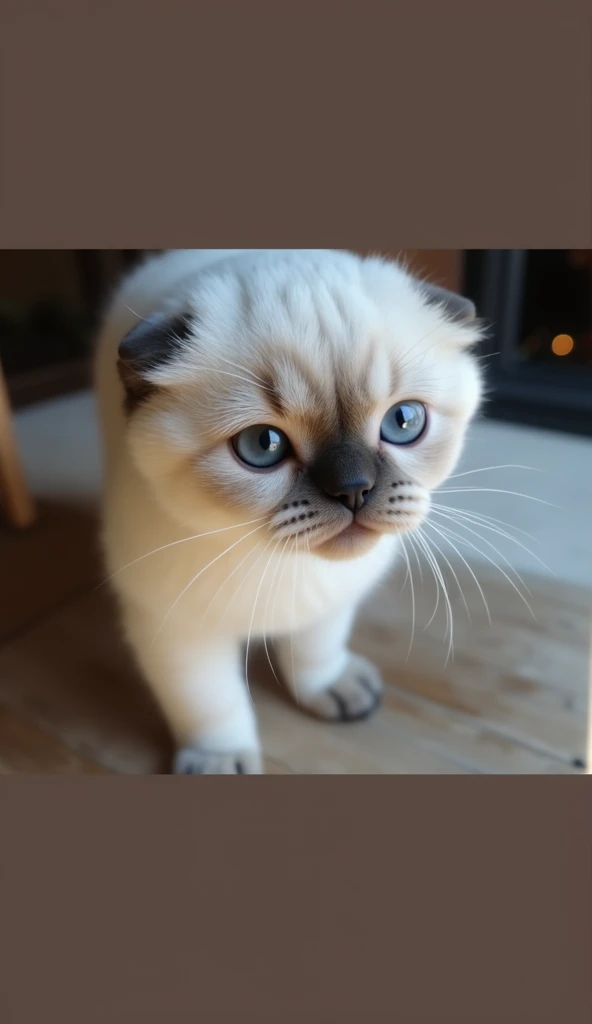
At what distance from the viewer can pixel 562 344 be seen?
0.86 metres

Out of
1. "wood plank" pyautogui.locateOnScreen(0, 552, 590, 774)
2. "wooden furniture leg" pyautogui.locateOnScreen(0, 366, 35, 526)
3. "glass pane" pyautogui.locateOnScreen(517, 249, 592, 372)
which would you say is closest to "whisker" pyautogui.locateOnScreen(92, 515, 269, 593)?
"wood plank" pyautogui.locateOnScreen(0, 552, 590, 774)

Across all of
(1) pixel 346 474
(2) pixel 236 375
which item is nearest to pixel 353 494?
(1) pixel 346 474

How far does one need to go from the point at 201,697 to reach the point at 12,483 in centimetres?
65

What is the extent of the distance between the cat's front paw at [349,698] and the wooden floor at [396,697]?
0.01 m

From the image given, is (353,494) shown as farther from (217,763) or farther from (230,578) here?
(217,763)

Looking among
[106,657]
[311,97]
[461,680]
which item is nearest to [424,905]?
[461,680]

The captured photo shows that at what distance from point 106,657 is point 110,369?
393 millimetres

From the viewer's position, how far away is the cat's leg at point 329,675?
902mm

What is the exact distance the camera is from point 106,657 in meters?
1.01

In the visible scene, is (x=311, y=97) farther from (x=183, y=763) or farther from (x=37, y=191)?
(x=183, y=763)

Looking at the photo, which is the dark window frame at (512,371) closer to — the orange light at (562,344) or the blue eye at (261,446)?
the orange light at (562,344)

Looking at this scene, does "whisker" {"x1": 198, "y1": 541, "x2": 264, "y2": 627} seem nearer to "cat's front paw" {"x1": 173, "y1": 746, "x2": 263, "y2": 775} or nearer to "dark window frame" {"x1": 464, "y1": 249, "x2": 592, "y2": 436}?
"cat's front paw" {"x1": 173, "y1": 746, "x2": 263, "y2": 775}

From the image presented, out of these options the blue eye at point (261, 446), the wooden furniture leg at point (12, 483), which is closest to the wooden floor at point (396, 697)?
the wooden furniture leg at point (12, 483)

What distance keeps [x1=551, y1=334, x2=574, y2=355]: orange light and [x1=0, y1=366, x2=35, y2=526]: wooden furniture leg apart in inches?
33.9
